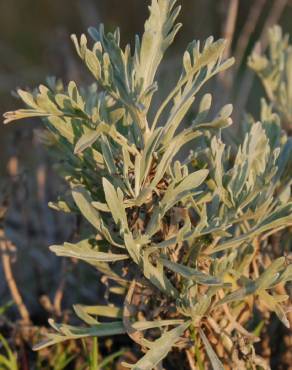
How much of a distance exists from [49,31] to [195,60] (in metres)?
4.11

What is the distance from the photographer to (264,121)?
1.33 metres

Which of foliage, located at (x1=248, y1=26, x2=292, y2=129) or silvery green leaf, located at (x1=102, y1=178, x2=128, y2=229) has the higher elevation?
foliage, located at (x1=248, y1=26, x2=292, y2=129)

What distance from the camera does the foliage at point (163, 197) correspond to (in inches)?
41.1

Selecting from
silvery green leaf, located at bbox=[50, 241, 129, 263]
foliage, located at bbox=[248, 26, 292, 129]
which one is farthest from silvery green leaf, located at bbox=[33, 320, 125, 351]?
foliage, located at bbox=[248, 26, 292, 129]

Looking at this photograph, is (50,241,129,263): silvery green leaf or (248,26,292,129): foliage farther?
(248,26,292,129): foliage

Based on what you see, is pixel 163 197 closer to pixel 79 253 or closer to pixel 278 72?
pixel 79 253

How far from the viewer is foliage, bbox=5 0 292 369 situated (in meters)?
1.04

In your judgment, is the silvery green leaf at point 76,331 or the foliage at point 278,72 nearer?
the silvery green leaf at point 76,331

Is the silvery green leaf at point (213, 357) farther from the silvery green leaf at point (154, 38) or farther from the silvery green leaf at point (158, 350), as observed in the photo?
the silvery green leaf at point (154, 38)

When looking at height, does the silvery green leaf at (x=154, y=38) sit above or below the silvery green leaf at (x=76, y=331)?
above

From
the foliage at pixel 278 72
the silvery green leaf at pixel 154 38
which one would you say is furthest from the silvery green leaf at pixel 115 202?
the foliage at pixel 278 72

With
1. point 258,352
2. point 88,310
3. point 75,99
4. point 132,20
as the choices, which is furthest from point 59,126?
point 132,20

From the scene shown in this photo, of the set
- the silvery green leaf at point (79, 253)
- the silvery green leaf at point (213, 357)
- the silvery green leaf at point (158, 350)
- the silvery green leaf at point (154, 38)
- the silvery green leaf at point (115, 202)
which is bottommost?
the silvery green leaf at point (213, 357)

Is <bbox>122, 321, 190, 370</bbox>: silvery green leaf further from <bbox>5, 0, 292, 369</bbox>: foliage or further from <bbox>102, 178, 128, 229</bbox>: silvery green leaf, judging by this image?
<bbox>102, 178, 128, 229</bbox>: silvery green leaf
